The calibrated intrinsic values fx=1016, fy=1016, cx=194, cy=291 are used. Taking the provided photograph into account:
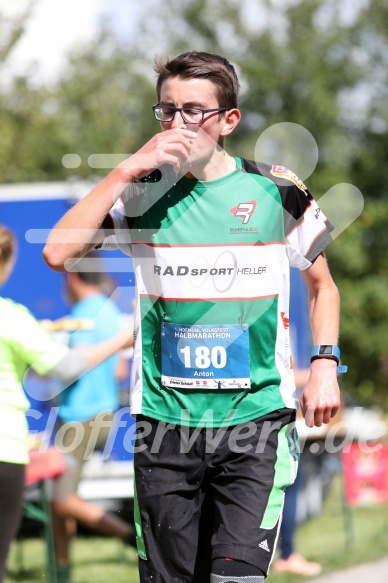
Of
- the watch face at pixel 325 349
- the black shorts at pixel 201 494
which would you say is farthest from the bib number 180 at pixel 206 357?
the watch face at pixel 325 349

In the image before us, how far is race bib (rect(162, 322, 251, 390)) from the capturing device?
3289 mm

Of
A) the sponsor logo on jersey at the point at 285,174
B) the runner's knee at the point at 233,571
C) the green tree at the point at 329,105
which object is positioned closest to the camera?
the runner's knee at the point at 233,571

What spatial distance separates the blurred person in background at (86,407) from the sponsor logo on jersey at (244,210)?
341 centimetres

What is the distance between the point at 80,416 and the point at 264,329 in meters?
3.70

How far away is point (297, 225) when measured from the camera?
3.43 meters

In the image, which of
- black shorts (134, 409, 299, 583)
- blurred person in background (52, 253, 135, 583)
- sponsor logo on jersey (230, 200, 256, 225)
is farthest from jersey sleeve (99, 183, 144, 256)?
blurred person in background (52, 253, 135, 583)

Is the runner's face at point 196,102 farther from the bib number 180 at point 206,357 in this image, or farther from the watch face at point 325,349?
the watch face at point 325,349

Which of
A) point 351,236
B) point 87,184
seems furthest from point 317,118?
point 87,184

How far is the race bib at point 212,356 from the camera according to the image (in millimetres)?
3289

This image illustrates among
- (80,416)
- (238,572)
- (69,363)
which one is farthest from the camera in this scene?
(80,416)

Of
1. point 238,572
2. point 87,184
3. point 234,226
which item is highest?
point 87,184

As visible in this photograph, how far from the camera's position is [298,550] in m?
8.77

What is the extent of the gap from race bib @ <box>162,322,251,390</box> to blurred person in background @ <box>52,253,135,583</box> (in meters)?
3.44

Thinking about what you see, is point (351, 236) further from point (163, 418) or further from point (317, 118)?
point (163, 418)
